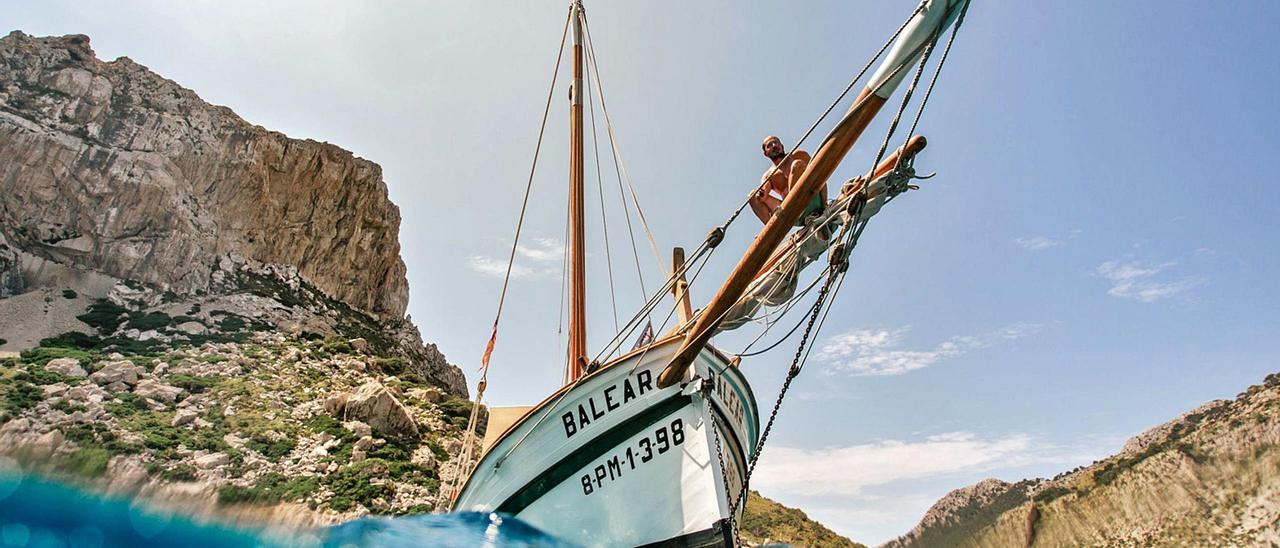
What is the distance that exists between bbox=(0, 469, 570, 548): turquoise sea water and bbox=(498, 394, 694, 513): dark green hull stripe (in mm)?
527

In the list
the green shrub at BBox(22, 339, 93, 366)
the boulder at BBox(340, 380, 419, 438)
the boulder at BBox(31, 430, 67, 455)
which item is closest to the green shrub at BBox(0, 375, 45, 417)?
the boulder at BBox(31, 430, 67, 455)

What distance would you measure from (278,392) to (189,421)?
5079 mm

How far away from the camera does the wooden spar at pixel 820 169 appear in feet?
16.8

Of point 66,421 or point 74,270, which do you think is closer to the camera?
point 66,421

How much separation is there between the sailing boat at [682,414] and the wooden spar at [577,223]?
1.47 metres

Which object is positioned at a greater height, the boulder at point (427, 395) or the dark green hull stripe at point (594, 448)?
the boulder at point (427, 395)

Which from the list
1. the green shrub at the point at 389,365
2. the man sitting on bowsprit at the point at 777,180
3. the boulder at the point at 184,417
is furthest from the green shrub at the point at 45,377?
the man sitting on bowsprit at the point at 777,180

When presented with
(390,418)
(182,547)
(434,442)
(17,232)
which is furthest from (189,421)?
(17,232)

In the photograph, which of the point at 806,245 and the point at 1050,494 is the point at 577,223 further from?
the point at 1050,494

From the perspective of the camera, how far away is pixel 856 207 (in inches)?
225

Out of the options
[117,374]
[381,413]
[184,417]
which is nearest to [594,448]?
[381,413]

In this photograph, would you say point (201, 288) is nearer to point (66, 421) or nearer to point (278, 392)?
point (278, 392)

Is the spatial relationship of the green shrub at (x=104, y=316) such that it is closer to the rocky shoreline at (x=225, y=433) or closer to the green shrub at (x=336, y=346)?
the rocky shoreline at (x=225, y=433)

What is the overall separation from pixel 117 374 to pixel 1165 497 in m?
37.6
